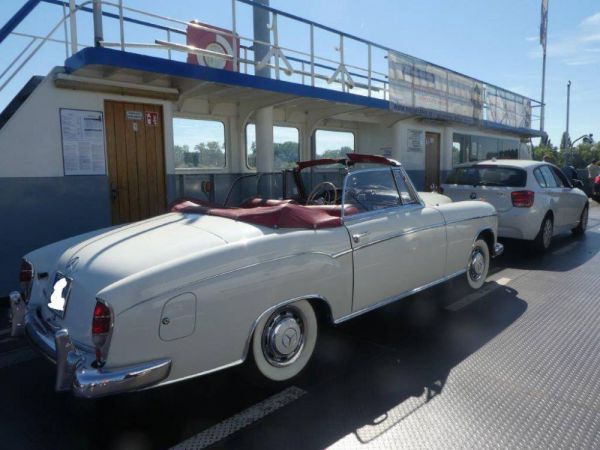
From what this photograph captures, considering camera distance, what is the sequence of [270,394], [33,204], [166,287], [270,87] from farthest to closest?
[270,87], [33,204], [270,394], [166,287]

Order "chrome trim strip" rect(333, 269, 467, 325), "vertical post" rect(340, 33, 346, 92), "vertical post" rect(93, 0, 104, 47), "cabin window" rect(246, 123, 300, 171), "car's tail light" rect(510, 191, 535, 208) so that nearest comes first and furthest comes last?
1. "chrome trim strip" rect(333, 269, 467, 325)
2. "vertical post" rect(93, 0, 104, 47)
3. "car's tail light" rect(510, 191, 535, 208)
4. "vertical post" rect(340, 33, 346, 92)
5. "cabin window" rect(246, 123, 300, 171)

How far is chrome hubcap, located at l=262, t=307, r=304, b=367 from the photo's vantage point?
114 inches

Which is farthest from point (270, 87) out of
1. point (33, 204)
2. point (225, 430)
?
point (225, 430)

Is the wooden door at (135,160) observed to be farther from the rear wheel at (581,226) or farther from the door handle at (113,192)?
the rear wheel at (581,226)

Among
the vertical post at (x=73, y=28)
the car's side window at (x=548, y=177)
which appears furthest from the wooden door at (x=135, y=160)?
the car's side window at (x=548, y=177)

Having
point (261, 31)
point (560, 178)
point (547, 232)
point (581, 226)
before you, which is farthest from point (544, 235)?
point (261, 31)

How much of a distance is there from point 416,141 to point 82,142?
28.0ft

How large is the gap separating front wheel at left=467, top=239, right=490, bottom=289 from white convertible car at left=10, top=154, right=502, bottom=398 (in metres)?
1.04

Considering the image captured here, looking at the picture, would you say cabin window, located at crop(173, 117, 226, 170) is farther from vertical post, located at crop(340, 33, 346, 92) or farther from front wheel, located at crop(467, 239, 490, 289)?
front wheel, located at crop(467, 239, 490, 289)

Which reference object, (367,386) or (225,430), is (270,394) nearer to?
(225,430)

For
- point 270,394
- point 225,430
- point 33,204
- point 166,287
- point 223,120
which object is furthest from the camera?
point 223,120

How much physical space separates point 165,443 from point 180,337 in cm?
61

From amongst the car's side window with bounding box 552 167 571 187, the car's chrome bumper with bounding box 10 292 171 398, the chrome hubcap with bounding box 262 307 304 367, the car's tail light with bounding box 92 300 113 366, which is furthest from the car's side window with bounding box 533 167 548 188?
the car's tail light with bounding box 92 300 113 366

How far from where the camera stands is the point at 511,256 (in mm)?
7215
